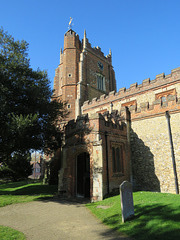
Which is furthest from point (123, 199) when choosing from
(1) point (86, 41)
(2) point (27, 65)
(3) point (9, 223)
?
(1) point (86, 41)

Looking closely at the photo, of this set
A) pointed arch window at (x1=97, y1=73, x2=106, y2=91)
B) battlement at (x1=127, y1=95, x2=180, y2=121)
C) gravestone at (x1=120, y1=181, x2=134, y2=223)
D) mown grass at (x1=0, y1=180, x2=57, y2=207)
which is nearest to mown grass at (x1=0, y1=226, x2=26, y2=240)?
gravestone at (x1=120, y1=181, x2=134, y2=223)

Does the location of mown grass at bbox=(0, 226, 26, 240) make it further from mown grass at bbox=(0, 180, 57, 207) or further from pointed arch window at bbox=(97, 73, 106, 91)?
pointed arch window at bbox=(97, 73, 106, 91)

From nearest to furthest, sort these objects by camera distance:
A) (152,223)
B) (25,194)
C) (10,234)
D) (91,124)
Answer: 1. (152,223)
2. (10,234)
3. (91,124)
4. (25,194)

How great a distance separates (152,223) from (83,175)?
284 inches

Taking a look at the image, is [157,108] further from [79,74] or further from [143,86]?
[79,74]

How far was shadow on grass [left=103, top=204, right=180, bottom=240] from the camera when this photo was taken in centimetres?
451

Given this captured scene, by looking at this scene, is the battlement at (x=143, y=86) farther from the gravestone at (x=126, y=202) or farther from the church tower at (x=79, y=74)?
the gravestone at (x=126, y=202)

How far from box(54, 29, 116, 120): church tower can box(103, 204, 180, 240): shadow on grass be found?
16363 millimetres

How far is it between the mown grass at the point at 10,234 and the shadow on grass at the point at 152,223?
2.97m

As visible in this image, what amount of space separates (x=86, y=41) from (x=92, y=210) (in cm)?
2678

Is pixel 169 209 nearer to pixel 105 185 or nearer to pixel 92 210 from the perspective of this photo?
pixel 92 210

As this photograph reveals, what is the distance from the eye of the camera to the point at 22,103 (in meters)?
13.6


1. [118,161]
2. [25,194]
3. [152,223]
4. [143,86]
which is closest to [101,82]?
[143,86]

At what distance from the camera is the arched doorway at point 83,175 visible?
38.2 ft
